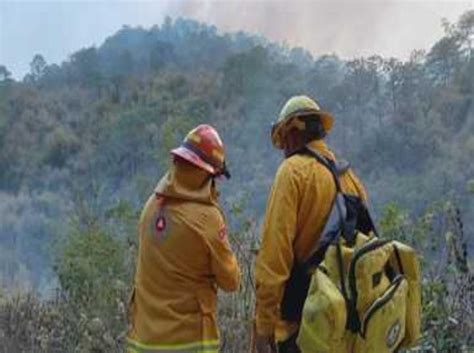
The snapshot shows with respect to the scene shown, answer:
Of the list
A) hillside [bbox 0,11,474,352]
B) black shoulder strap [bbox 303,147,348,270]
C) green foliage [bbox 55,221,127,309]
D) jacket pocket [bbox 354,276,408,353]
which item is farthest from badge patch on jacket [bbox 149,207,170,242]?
hillside [bbox 0,11,474,352]

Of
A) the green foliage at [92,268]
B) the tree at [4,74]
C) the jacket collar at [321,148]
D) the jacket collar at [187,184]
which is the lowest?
the green foliage at [92,268]

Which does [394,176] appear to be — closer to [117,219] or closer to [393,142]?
[393,142]

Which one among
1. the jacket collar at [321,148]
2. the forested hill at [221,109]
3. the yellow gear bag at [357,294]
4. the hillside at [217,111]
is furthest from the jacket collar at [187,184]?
the forested hill at [221,109]

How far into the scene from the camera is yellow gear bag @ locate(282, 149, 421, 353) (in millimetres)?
3551

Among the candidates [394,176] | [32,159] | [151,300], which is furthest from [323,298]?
[32,159]

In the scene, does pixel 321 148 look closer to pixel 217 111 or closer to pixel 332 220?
pixel 332 220

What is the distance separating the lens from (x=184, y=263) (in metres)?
4.12

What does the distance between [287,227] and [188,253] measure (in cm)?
58

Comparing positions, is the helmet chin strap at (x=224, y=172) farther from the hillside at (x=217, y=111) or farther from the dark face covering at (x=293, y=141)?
the hillside at (x=217, y=111)

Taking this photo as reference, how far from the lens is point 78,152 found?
27.7m

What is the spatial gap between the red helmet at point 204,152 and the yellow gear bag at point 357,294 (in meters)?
0.63

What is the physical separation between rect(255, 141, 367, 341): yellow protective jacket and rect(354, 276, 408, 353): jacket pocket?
0.34m

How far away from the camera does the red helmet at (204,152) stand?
4.13 metres

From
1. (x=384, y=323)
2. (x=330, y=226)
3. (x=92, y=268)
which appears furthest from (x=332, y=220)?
(x=92, y=268)
